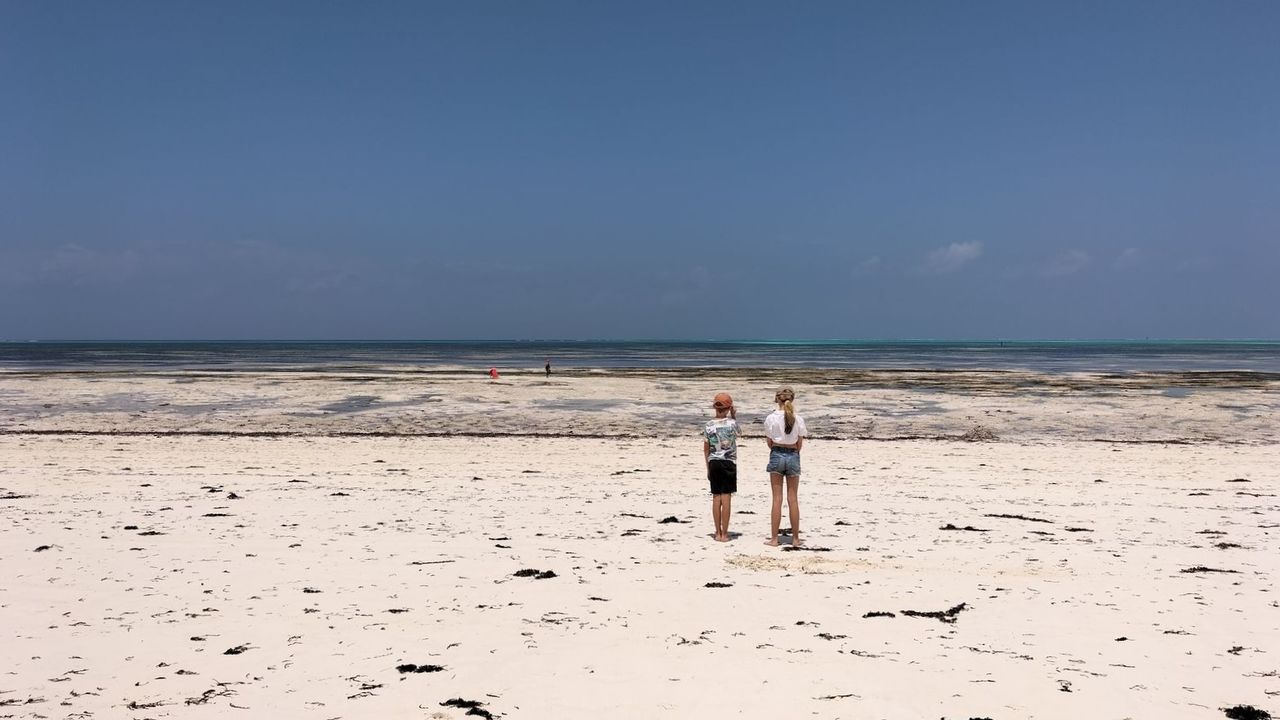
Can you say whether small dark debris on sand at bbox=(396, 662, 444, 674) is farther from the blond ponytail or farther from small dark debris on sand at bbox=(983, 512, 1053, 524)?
small dark debris on sand at bbox=(983, 512, 1053, 524)

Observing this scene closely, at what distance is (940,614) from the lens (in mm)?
7102

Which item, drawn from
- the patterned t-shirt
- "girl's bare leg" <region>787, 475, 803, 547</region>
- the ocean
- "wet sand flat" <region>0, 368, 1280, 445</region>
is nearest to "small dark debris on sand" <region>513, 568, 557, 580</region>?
the patterned t-shirt

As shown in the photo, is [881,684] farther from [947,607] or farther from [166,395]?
[166,395]

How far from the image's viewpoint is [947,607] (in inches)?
287

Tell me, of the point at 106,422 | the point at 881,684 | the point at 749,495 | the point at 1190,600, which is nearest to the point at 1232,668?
the point at 1190,600

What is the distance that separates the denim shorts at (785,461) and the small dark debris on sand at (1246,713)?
5.03 metres

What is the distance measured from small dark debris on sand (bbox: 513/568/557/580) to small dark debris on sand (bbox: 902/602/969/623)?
3263mm

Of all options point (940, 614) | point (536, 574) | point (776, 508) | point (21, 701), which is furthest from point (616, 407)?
point (21, 701)

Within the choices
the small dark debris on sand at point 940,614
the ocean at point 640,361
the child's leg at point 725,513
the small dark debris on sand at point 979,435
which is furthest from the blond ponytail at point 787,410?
the ocean at point 640,361

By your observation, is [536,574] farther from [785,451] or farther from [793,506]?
[785,451]

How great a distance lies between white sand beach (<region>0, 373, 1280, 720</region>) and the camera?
219 inches

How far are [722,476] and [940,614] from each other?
3247mm

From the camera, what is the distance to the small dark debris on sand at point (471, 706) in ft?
17.1

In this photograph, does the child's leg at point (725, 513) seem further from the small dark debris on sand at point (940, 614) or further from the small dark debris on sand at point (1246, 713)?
the small dark debris on sand at point (1246, 713)
